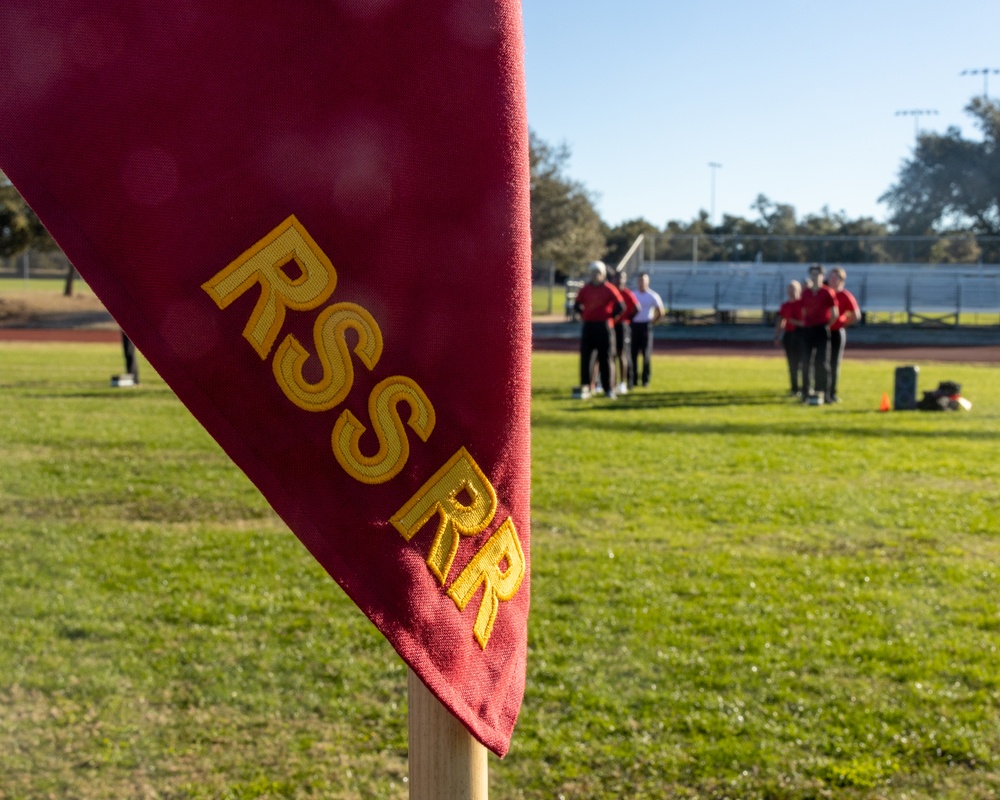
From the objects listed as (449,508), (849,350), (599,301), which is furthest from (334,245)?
(849,350)

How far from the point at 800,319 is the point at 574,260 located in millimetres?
43851

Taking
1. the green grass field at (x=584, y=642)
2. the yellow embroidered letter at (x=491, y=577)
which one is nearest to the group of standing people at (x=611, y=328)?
the green grass field at (x=584, y=642)

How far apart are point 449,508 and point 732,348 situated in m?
32.1

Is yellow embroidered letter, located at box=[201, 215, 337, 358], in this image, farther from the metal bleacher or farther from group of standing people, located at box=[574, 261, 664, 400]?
the metal bleacher

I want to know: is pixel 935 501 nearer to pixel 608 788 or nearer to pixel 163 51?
pixel 608 788

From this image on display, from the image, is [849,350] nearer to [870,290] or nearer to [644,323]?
[870,290]

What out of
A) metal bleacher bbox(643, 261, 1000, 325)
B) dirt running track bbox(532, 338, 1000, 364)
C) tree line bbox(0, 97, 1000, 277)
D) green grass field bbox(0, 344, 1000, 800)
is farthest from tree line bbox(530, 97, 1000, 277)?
green grass field bbox(0, 344, 1000, 800)

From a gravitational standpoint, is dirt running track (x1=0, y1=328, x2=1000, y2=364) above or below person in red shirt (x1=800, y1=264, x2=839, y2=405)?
below

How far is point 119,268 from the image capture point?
3.28 feet

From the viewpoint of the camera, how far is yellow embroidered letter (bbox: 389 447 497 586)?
44.9 inches

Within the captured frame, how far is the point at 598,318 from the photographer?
15719 millimetres

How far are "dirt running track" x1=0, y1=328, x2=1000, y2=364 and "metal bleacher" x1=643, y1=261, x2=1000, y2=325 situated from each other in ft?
17.6

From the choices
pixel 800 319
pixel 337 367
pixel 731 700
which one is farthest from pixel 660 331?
pixel 337 367

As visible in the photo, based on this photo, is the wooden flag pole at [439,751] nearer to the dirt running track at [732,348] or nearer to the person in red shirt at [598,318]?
the person in red shirt at [598,318]
